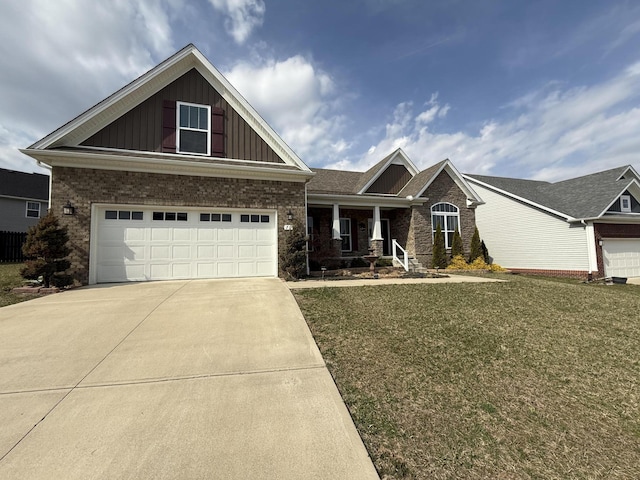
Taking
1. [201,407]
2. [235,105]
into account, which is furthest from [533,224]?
[201,407]

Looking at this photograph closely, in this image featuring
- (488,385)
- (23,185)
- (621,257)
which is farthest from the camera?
(23,185)

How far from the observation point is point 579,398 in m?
3.15

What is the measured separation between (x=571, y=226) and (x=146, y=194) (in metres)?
19.8

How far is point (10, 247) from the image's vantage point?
1597 centimetres

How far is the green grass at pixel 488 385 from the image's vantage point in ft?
7.47

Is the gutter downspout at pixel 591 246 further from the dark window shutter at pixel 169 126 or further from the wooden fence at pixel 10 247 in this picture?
the wooden fence at pixel 10 247

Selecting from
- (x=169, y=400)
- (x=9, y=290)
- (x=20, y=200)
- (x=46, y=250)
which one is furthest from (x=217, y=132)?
(x=20, y=200)

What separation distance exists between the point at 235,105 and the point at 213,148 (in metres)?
1.83

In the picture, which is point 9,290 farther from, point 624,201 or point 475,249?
point 624,201

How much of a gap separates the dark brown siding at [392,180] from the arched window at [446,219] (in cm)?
234

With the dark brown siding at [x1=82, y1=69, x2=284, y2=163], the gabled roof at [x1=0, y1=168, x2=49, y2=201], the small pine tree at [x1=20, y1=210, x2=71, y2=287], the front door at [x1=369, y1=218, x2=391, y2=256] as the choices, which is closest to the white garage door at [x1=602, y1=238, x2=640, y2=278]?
the front door at [x1=369, y1=218, x2=391, y2=256]

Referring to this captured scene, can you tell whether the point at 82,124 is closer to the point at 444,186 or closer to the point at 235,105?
the point at 235,105

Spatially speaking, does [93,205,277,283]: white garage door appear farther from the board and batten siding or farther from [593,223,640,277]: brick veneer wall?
[593,223,640,277]: brick veneer wall

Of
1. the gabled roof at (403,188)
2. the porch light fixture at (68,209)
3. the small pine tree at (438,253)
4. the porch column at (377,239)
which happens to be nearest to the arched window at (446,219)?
the small pine tree at (438,253)
